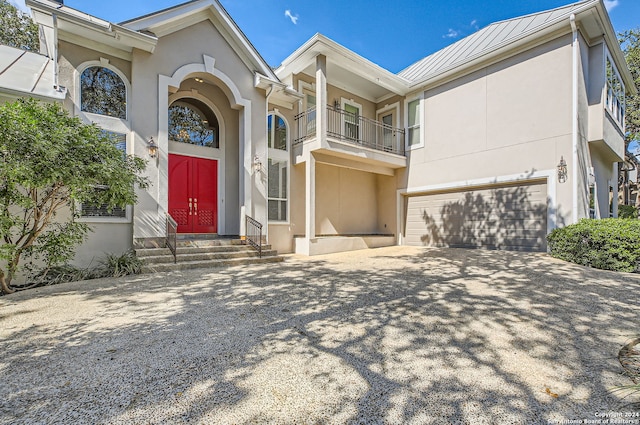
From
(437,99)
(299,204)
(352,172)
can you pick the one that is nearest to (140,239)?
(299,204)

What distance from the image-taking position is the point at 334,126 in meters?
11.3

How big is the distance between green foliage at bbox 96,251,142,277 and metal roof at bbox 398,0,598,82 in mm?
11146

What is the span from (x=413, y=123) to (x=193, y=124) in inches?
328

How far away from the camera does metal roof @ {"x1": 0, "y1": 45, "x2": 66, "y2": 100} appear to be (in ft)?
19.4

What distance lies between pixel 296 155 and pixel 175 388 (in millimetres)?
8943

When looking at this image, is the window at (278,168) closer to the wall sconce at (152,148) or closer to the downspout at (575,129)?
the wall sconce at (152,148)

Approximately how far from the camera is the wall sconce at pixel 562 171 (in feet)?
27.5

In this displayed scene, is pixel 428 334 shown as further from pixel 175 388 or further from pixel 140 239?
pixel 140 239

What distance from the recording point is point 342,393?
2.25 meters

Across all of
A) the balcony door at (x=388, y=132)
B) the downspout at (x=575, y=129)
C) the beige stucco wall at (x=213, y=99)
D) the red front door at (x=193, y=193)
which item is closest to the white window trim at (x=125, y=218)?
the beige stucco wall at (x=213, y=99)

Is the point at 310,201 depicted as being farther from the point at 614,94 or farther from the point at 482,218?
the point at 614,94

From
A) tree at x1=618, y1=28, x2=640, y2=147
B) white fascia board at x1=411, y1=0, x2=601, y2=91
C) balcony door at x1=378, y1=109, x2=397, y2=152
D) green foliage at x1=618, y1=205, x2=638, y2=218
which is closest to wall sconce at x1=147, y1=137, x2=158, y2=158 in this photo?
balcony door at x1=378, y1=109, x2=397, y2=152

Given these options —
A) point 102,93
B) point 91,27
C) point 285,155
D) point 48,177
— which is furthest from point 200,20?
point 48,177

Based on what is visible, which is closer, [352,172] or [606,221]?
[606,221]
